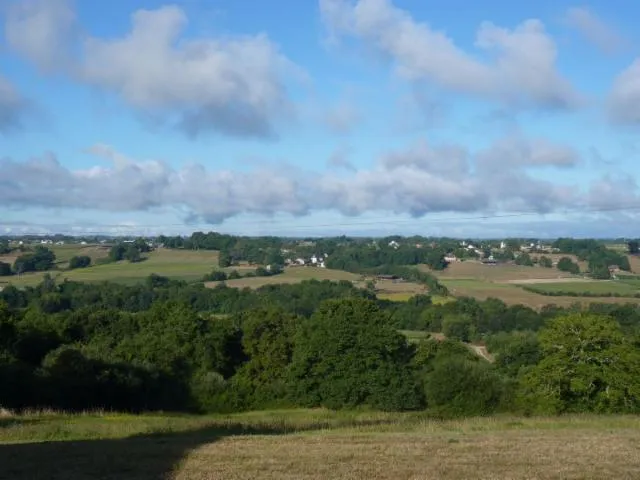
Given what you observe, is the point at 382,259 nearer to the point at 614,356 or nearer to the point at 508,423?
the point at 614,356

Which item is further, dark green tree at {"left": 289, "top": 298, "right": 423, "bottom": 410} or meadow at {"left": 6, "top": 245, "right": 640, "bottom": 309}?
meadow at {"left": 6, "top": 245, "right": 640, "bottom": 309}

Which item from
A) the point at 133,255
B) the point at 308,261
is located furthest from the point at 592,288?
the point at 133,255

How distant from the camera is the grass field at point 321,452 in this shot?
543 inches

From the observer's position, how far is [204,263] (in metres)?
136

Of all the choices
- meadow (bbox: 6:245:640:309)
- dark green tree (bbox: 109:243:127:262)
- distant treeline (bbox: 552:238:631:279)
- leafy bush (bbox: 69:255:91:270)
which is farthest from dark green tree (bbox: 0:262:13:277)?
distant treeline (bbox: 552:238:631:279)

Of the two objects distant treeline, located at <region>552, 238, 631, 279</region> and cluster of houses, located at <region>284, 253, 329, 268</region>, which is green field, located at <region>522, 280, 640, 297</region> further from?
cluster of houses, located at <region>284, 253, 329, 268</region>

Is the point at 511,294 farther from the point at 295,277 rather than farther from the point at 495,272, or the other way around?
the point at 295,277

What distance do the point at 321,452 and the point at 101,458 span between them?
15.4 ft

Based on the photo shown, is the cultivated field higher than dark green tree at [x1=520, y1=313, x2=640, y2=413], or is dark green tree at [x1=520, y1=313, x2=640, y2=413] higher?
dark green tree at [x1=520, y1=313, x2=640, y2=413]

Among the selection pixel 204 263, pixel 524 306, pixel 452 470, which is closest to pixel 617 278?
pixel 524 306

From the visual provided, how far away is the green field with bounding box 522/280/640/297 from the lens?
10056 centimetres

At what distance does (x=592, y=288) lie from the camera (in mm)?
104625

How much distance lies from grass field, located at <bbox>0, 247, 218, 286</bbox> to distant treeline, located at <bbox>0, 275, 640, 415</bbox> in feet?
148

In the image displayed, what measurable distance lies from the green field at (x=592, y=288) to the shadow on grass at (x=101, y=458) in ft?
295
